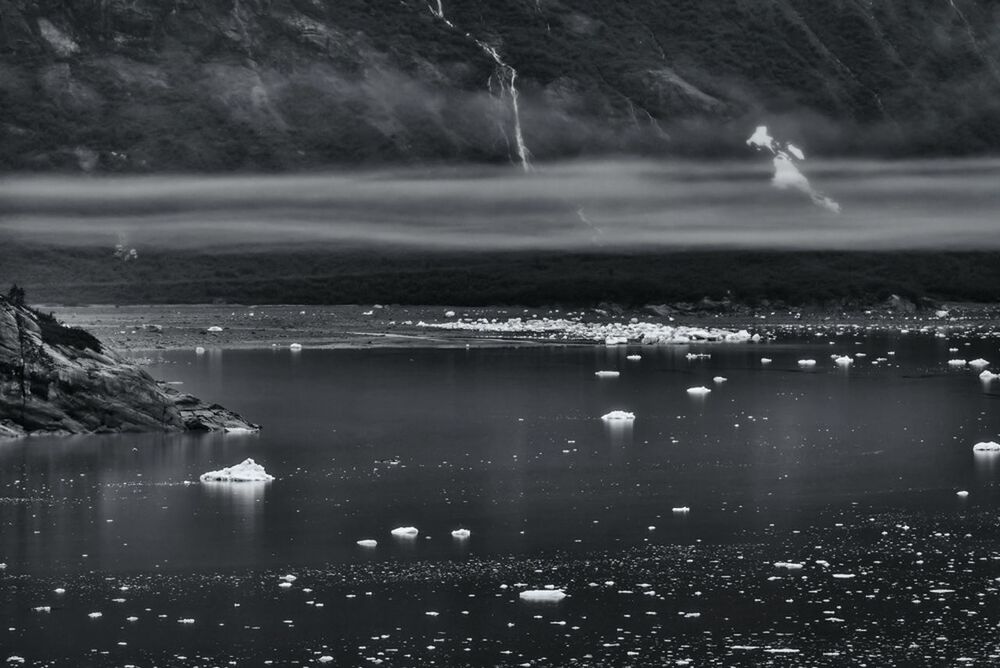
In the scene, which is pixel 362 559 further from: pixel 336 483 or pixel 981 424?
pixel 981 424

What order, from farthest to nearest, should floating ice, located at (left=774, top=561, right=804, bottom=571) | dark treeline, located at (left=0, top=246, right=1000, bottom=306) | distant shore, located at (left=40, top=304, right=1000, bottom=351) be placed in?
dark treeline, located at (left=0, top=246, right=1000, bottom=306) < distant shore, located at (left=40, top=304, right=1000, bottom=351) < floating ice, located at (left=774, top=561, right=804, bottom=571)

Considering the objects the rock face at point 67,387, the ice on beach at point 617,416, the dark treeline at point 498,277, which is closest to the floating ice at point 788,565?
the rock face at point 67,387

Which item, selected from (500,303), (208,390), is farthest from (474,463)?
(500,303)

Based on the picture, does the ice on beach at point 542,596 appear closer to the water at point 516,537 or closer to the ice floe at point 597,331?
the water at point 516,537

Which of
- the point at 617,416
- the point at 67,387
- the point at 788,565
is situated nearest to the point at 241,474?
the point at 67,387

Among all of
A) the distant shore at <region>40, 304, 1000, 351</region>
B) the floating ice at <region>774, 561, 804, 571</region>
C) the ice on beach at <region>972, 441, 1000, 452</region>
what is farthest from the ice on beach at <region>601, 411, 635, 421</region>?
the distant shore at <region>40, 304, 1000, 351</region>

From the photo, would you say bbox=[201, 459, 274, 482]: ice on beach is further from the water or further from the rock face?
the rock face
